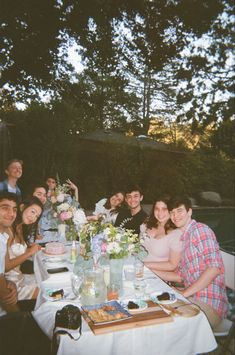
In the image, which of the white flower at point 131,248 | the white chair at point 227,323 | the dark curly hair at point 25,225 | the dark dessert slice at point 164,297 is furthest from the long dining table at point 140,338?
the dark curly hair at point 25,225

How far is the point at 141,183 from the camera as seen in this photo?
1194cm

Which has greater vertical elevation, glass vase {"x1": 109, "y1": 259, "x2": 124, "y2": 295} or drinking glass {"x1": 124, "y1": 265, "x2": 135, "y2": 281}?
glass vase {"x1": 109, "y1": 259, "x2": 124, "y2": 295}

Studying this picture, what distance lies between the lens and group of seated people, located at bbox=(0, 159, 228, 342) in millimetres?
2385

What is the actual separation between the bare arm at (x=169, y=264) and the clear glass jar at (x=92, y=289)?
45.6 inches

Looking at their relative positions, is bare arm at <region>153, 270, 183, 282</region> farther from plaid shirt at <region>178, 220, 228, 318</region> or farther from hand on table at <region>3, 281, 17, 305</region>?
hand on table at <region>3, 281, 17, 305</region>

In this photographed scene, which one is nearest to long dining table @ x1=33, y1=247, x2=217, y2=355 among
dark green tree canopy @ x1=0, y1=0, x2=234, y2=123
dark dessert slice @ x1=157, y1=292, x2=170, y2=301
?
dark dessert slice @ x1=157, y1=292, x2=170, y2=301

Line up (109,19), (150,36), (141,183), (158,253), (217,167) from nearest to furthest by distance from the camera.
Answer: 1. (158,253)
2. (109,19)
3. (150,36)
4. (141,183)
5. (217,167)

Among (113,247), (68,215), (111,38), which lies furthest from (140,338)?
(111,38)

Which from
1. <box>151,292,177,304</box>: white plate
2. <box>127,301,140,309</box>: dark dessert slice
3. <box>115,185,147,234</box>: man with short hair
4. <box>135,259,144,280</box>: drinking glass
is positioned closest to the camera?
<box>127,301,140,309</box>: dark dessert slice

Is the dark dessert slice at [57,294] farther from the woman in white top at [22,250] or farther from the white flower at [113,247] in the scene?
the woman in white top at [22,250]

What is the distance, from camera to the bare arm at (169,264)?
291cm

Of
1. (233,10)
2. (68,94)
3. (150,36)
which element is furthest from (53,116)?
(233,10)

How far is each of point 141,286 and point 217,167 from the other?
43.8 ft

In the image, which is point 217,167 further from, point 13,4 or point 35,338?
point 35,338
